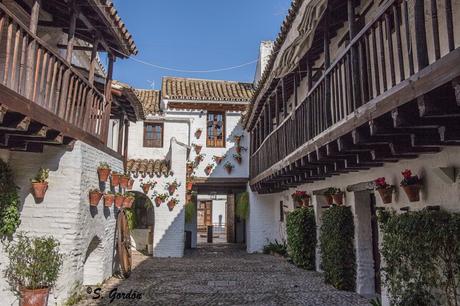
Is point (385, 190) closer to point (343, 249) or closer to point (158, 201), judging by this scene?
point (343, 249)

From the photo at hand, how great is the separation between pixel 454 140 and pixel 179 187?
39.3ft

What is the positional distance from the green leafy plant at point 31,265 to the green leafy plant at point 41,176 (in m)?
1.08

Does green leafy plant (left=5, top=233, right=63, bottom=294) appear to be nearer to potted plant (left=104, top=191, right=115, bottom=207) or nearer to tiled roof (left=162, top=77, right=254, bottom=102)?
potted plant (left=104, top=191, right=115, bottom=207)

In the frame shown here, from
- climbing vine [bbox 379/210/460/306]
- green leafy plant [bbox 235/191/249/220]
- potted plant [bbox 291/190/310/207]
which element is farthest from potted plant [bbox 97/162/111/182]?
green leafy plant [bbox 235/191/249/220]

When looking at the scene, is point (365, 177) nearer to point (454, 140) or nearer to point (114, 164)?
point (454, 140)

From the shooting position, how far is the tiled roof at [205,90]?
57.2 feet

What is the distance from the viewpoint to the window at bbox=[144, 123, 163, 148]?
17094 millimetres

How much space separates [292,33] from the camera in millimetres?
10984

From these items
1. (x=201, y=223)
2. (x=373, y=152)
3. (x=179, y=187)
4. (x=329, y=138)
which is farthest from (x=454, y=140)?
(x=201, y=223)

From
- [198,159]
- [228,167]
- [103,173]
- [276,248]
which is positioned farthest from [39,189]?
[228,167]

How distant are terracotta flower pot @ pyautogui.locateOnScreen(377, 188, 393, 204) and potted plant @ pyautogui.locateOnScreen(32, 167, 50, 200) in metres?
6.16

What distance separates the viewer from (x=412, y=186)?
18.1ft

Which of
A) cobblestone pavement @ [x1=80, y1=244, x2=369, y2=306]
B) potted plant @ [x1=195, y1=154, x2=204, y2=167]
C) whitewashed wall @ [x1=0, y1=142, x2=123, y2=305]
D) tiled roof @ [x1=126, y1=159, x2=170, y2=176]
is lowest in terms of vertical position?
cobblestone pavement @ [x1=80, y1=244, x2=369, y2=306]

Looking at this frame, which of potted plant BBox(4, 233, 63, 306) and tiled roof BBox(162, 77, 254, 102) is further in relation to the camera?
tiled roof BBox(162, 77, 254, 102)
